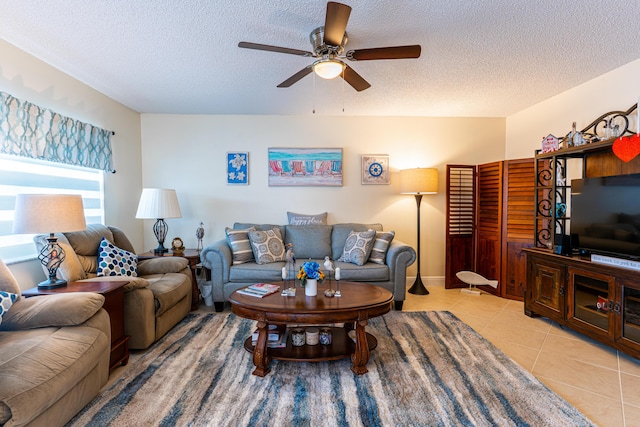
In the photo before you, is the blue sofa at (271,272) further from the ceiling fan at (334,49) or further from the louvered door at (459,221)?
the ceiling fan at (334,49)

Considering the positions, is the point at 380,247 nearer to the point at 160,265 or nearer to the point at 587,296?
the point at 587,296

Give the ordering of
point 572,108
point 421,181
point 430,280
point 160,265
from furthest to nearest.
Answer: point 430,280 → point 421,181 → point 572,108 → point 160,265

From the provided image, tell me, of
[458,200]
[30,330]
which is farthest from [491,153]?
[30,330]

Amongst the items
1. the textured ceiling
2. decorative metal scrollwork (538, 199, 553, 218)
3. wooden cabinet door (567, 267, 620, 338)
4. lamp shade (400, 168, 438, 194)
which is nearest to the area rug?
wooden cabinet door (567, 267, 620, 338)

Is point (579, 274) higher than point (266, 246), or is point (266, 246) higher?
point (266, 246)

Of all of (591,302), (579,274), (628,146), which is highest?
(628,146)

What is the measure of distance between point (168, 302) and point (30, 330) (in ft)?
3.33

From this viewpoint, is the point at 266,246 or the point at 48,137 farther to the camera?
the point at 266,246

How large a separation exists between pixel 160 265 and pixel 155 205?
778 mm

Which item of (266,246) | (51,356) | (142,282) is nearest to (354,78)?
(266,246)

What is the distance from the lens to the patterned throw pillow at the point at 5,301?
5.41 feet

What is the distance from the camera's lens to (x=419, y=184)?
395 centimetres

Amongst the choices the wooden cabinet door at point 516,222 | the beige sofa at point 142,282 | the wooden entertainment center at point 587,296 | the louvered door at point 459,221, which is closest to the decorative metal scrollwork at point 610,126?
the wooden cabinet door at point 516,222

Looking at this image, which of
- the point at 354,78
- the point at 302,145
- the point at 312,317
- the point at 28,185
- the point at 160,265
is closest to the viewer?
the point at 312,317
